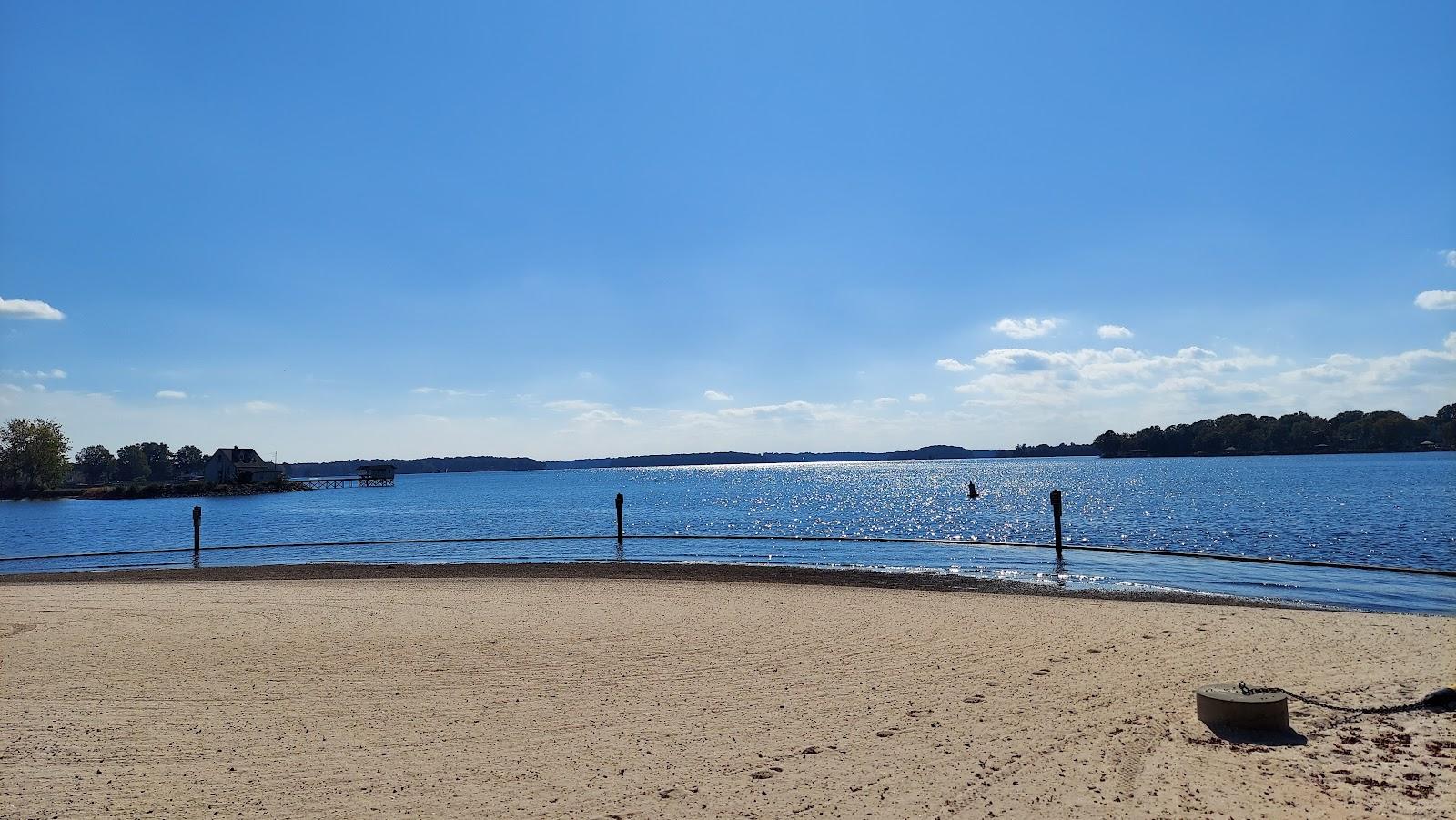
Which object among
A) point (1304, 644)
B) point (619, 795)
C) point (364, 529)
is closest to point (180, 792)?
point (619, 795)

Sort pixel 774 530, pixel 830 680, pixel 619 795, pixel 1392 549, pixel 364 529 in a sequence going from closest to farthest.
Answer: pixel 619 795 < pixel 830 680 < pixel 1392 549 < pixel 774 530 < pixel 364 529

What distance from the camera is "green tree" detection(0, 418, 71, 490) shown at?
120 meters

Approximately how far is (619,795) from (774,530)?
133ft

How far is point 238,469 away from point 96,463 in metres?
76.7

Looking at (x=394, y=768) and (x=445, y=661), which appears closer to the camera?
(x=394, y=768)

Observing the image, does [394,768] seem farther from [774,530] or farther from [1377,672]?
[774,530]

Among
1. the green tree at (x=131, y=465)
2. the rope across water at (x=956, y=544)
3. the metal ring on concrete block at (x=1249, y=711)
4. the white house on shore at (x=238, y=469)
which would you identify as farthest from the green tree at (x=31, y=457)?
the metal ring on concrete block at (x=1249, y=711)

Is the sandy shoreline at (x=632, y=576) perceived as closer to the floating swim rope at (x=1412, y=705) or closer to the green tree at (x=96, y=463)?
the floating swim rope at (x=1412, y=705)

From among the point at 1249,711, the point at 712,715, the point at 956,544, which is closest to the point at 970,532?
the point at 956,544

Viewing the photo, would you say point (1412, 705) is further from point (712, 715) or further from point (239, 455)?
point (239, 455)

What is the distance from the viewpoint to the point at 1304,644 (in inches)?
456

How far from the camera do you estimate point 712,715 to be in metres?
8.27

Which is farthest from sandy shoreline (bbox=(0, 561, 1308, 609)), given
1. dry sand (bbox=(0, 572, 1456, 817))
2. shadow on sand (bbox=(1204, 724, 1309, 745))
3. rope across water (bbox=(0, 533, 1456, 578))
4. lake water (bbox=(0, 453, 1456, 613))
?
shadow on sand (bbox=(1204, 724, 1309, 745))

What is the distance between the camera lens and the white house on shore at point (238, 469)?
124750 millimetres
